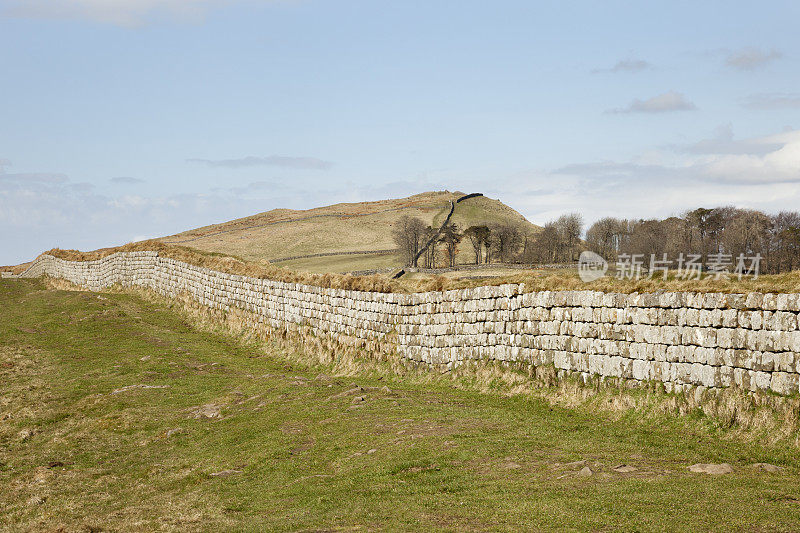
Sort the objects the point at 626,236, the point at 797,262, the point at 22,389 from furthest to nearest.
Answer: the point at 626,236
the point at 797,262
the point at 22,389

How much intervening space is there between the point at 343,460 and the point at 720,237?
77288 millimetres

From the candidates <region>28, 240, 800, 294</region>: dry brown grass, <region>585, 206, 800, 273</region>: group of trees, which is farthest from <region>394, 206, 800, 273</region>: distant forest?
<region>28, 240, 800, 294</region>: dry brown grass

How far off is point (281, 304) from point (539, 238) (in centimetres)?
9414

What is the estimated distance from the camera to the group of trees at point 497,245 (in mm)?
116938

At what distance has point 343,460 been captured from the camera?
12.4 metres

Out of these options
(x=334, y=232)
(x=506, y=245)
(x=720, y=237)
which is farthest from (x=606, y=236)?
(x=334, y=232)

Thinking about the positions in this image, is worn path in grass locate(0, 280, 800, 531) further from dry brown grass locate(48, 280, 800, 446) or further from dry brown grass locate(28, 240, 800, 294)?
dry brown grass locate(28, 240, 800, 294)

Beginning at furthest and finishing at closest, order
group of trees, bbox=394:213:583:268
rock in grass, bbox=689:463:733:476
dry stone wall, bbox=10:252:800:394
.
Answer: group of trees, bbox=394:213:583:268 < dry stone wall, bbox=10:252:800:394 < rock in grass, bbox=689:463:733:476

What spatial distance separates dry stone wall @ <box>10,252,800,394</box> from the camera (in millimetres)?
12586

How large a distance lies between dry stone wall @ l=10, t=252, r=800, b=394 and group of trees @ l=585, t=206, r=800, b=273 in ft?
150

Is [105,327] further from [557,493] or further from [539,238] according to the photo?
[539,238]

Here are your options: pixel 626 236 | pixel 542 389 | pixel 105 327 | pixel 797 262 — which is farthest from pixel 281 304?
pixel 626 236

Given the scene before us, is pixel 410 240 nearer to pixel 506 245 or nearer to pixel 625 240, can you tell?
pixel 506 245

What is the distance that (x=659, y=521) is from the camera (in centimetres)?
768
